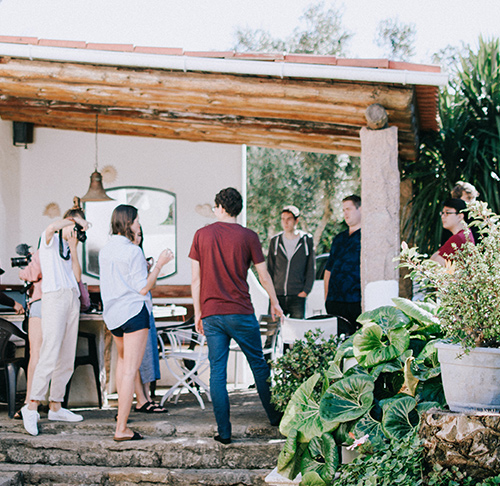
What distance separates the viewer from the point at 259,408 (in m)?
5.28

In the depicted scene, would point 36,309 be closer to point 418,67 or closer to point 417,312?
point 417,312

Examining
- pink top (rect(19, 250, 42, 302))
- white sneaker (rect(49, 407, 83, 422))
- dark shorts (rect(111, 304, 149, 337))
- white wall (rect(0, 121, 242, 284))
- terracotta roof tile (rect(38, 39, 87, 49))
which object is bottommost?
white sneaker (rect(49, 407, 83, 422))

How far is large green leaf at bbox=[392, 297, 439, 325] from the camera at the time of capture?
3371 millimetres

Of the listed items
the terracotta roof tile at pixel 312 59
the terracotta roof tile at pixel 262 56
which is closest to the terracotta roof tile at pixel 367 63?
the terracotta roof tile at pixel 312 59

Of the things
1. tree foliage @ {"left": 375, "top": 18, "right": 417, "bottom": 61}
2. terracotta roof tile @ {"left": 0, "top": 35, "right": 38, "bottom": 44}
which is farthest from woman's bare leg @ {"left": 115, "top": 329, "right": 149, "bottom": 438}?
tree foliage @ {"left": 375, "top": 18, "right": 417, "bottom": 61}

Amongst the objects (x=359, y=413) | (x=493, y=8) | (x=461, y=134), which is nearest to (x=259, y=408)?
(x=359, y=413)

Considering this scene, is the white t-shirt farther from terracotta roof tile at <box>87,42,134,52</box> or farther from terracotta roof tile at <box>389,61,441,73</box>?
terracotta roof tile at <box>389,61,441,73</box>

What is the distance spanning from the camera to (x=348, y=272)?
566cm

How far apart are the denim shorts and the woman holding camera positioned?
140 millimetres

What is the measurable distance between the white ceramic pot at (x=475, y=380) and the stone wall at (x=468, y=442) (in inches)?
3.2

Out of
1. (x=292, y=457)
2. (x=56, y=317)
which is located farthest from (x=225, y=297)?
(x=56, y=317)

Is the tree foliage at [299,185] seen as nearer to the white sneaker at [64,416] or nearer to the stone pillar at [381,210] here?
the stone pillar at [381,210]

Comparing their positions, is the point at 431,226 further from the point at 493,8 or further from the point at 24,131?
the point at 493,8

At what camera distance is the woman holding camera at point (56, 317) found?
4.69 meters
